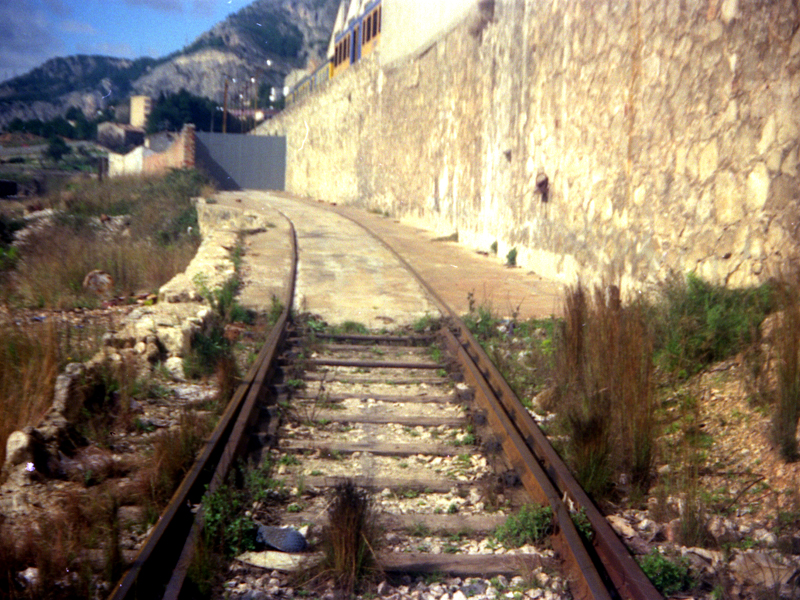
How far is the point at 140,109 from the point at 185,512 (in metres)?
61.9

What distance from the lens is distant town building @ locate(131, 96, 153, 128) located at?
191 feet


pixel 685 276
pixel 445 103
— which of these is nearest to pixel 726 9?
pixel 685 276

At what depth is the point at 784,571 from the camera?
3.09 metres

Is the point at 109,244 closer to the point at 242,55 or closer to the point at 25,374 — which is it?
the point at 25,374

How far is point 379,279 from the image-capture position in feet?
34.4

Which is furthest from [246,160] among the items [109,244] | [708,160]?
[708,160]

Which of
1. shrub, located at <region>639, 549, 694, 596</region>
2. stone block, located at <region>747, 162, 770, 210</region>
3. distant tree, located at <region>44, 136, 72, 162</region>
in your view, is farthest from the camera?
distant tree, located at <region>44, 136, 72, 162</region>

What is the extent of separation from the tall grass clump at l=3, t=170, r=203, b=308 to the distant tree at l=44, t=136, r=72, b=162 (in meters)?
2.26

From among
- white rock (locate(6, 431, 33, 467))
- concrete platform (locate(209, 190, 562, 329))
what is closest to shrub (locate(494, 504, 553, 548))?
white rock (locate(6, 431, 33, 467))

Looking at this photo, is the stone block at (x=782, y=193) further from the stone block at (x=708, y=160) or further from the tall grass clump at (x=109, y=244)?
the tall grass clump at (x=109, y=244)

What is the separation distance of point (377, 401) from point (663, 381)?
2177 millimetres

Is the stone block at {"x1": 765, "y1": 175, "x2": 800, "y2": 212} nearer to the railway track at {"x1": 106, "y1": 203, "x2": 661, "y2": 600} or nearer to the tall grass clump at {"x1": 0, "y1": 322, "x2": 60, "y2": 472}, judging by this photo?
the railway track at {"x1": 106, "y1": 203, "x2": 661, "y2": 600}

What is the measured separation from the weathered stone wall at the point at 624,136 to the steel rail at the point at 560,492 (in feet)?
7.69

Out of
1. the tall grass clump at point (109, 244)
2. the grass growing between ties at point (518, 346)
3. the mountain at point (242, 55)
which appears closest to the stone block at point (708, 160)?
the grass growing between ties at point (518, 346)
